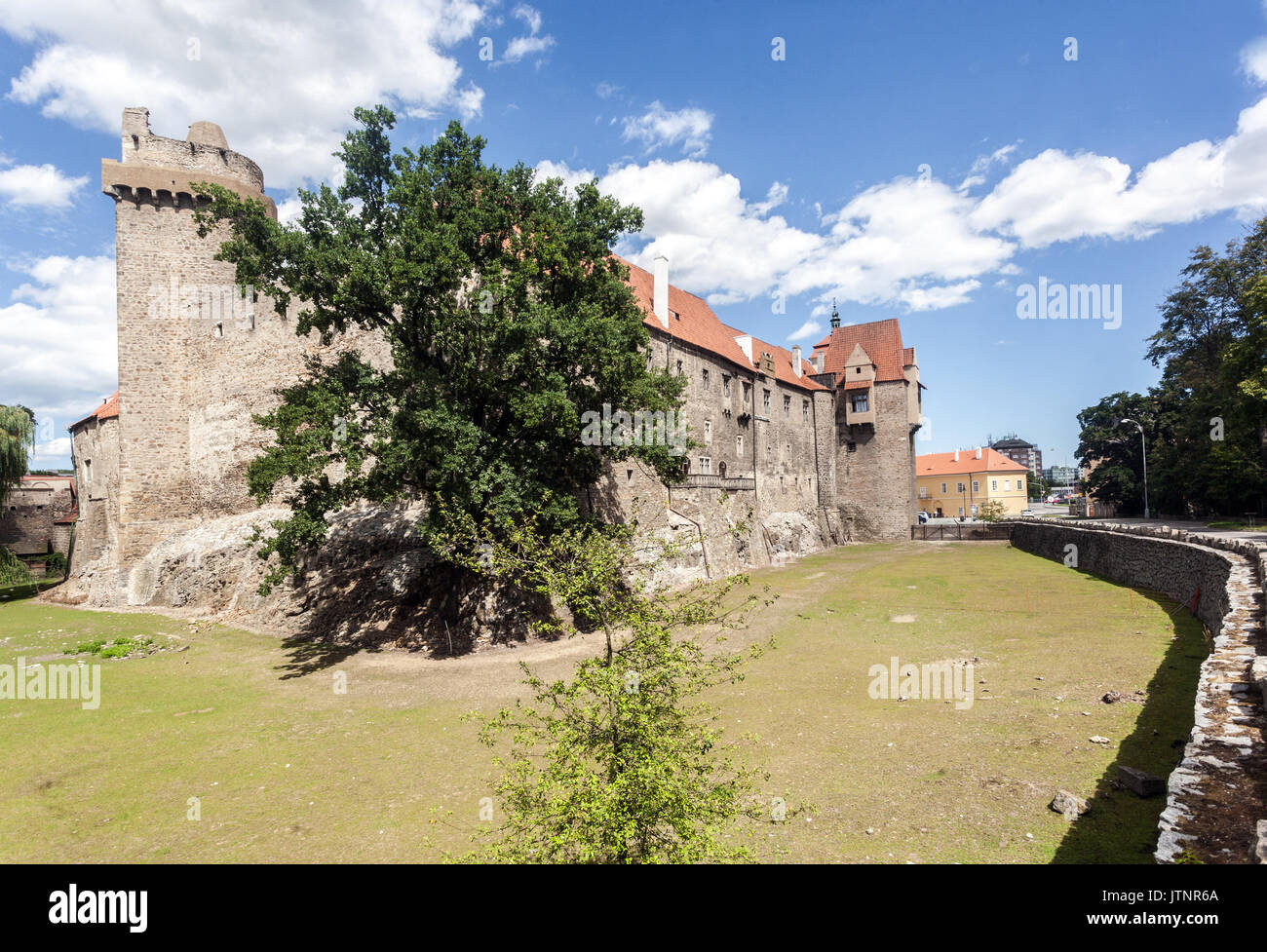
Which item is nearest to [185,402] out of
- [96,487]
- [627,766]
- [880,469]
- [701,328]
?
[96,487]

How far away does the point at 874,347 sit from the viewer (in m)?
59.4

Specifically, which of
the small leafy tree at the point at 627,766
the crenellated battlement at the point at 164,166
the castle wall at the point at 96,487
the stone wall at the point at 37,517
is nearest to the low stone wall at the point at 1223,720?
the small leafy tree at the point at 627,766

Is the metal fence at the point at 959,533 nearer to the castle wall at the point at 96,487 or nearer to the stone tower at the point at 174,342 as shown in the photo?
the stone tower at the point at 174,342

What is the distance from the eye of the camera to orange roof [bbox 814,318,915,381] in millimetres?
57572

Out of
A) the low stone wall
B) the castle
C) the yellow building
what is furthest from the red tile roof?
the yellow building

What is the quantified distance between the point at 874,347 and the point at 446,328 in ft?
168

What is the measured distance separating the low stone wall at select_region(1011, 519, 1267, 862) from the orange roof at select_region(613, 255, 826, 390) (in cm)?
2891

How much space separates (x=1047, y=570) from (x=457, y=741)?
37482mm

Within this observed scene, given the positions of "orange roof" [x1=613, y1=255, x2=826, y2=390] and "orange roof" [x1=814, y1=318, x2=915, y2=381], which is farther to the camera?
"orange roof" [x1=814, y1=318, x2=915, y2=381]

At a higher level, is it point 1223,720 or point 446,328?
point 446,328

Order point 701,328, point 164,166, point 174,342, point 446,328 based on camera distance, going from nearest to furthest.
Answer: point 446,328 < point 164,166 < point 174,342 < point 701,328

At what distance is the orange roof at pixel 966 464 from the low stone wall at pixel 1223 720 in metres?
71.2

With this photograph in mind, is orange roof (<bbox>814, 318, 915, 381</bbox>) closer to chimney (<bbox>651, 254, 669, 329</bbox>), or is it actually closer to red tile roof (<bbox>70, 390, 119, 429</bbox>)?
chimney (<bbox>651, 254, 669, 329</bbox>)

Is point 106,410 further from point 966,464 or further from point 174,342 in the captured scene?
point 966,464
